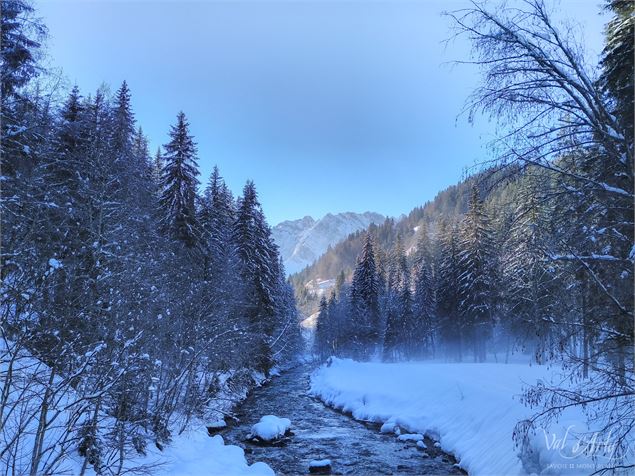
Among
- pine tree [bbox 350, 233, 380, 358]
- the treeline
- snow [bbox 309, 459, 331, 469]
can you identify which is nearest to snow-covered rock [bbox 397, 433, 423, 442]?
snow [bbox 309, 459, 331, 469]

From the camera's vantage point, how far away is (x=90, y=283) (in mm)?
8172

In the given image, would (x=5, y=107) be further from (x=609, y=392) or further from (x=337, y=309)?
(x=337, y=309)

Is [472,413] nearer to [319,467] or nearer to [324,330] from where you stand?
[319,467]

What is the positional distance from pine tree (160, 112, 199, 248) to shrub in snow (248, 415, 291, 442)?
1194 centimetres

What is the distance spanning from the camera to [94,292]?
28.8ft

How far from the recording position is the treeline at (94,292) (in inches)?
210

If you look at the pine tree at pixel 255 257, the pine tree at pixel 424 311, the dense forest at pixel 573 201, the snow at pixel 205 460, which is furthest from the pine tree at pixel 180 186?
the pine tree at pixel 424 311

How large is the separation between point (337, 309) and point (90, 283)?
219 ft

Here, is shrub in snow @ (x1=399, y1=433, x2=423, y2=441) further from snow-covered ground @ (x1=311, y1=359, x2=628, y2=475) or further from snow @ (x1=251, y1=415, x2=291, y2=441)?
snow @ (x1=251, y1=415, x2=291, y2=441)

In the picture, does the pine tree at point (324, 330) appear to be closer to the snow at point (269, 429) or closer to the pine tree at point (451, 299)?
the pine tree at point (451, 299)

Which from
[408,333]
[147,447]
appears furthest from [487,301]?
[147,447]

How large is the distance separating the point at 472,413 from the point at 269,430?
8050 mm

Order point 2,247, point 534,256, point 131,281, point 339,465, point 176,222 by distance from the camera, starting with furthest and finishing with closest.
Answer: point 176,222
point 339,465
point 131,281
point 2,247
point 534,256

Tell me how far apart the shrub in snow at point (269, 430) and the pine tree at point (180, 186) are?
39.2 feet
